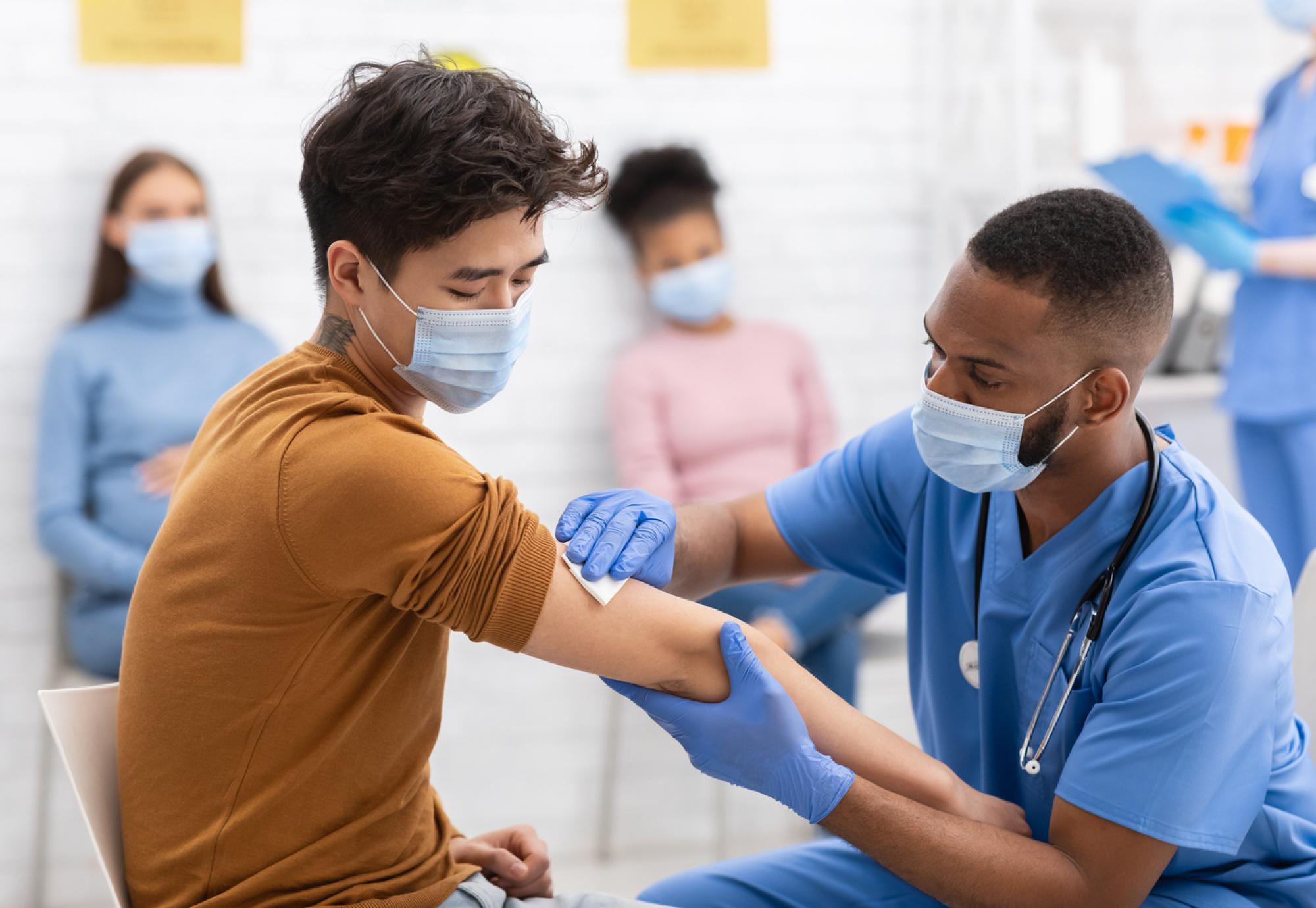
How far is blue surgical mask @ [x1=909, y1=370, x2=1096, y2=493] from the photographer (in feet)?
4.42

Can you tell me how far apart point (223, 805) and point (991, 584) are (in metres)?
0.86

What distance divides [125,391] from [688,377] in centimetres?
117

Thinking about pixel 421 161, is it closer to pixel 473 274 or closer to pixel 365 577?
pixel 473 274

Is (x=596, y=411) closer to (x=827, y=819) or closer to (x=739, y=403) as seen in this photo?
(x=739, y=403)

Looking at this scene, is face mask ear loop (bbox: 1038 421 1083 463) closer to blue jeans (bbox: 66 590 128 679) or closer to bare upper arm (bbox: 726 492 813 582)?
bare upper arm (bbox: 726 492 813 582)

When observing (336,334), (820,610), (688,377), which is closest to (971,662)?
(336,334)

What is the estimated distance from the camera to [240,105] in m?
2.65

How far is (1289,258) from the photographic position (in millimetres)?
2545

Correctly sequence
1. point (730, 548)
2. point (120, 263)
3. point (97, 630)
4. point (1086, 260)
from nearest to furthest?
point (1086, 260), point (730, 548), point (97, 630), point (120, 263)

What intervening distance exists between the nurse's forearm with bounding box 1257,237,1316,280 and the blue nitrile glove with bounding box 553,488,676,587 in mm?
1691

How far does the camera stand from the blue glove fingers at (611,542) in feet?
3.92

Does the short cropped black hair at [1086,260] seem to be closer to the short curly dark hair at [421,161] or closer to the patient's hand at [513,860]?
the short curly dark hair at [421,161]

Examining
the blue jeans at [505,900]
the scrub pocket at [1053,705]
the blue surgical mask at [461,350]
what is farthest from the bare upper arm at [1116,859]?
the blue surgical mask at [461,350]

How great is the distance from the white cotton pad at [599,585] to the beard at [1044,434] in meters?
0.47
